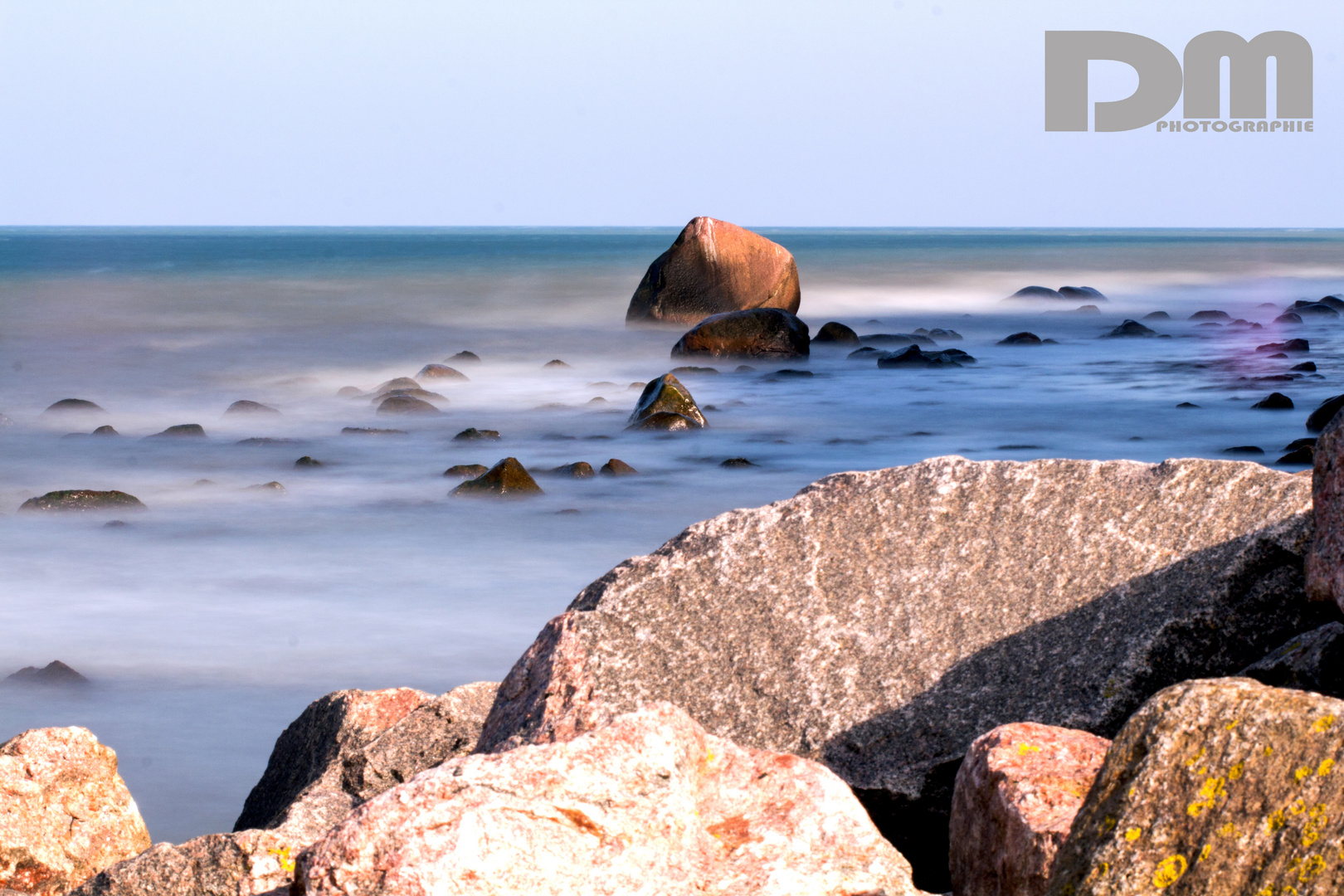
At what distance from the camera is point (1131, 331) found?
28172 millimetres

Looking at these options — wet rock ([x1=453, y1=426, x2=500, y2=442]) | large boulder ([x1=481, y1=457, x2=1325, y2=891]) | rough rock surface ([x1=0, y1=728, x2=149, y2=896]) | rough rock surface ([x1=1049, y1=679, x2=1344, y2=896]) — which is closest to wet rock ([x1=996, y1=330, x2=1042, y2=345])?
wet rock ([x1=453, y1=426, x2=500, y2=442])

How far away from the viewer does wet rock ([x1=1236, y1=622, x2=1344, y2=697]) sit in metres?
3.16

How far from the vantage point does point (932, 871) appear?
366cm

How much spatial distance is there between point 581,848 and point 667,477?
10042 mm

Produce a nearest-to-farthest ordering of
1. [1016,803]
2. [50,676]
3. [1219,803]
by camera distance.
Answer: [1219,803] → [1016,803] → [50,676]

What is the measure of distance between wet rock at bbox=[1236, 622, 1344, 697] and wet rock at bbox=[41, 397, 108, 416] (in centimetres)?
1682

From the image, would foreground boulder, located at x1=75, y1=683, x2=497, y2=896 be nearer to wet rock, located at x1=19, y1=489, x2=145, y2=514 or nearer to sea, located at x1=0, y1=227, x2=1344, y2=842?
sea, located at x1=0, y1=227, x2=1344, y2=842

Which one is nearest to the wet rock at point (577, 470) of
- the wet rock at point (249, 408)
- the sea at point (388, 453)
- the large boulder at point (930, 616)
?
the sea at point (388, 453)

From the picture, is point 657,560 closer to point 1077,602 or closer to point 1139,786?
point 1077,602

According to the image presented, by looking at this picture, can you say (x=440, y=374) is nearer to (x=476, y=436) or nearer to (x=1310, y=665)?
(x=476, y=436)

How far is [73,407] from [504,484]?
9.25 meters

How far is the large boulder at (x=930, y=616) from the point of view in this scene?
3.66m

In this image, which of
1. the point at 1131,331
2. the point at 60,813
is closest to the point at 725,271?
the point at 1131,331

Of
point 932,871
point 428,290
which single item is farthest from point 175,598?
point 428,290
